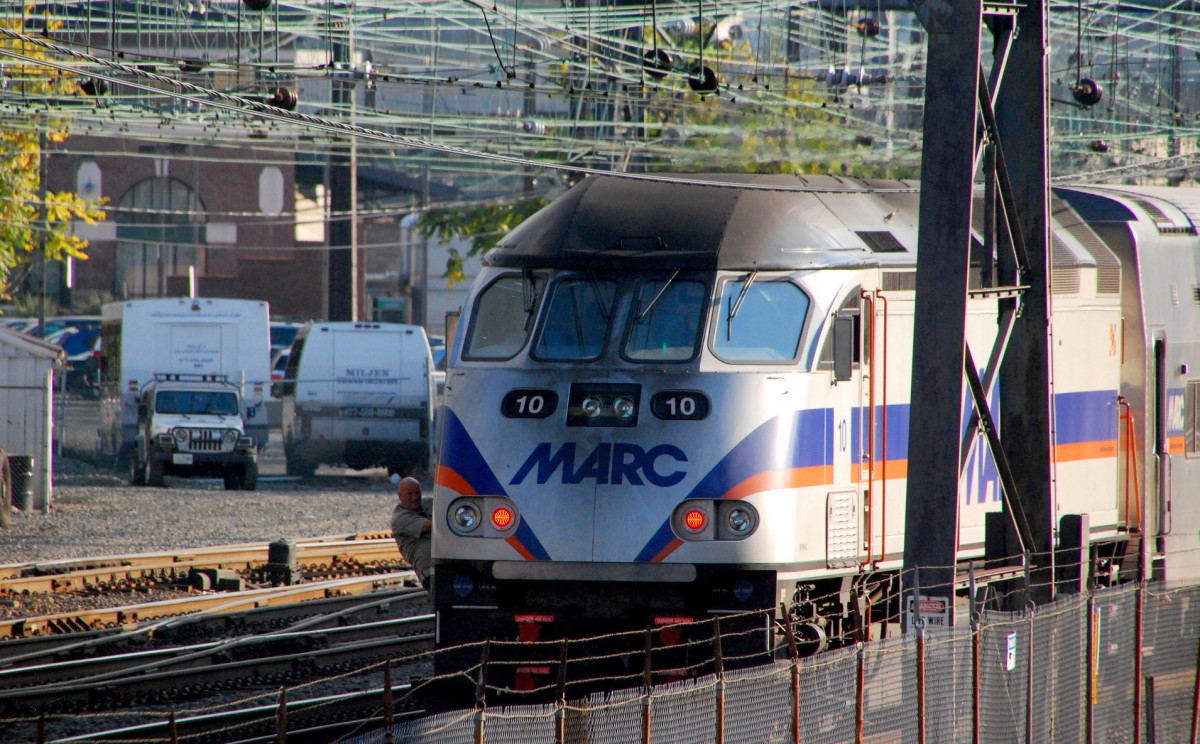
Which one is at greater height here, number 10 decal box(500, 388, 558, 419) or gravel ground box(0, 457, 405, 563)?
number 10 decal box(500, 388, 558, 419)

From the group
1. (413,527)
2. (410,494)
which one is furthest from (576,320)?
(413,527)

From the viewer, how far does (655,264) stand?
33.7ft

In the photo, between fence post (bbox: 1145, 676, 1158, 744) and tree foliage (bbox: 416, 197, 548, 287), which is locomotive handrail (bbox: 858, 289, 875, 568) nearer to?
fence post (bbox: 1145, 676, 1158, 744)

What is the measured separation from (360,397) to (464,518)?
20.5 metres

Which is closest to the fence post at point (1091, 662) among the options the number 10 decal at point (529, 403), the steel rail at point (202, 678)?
the number 10 decal at point (529, 403)

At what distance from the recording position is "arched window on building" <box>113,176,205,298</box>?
57719 mm

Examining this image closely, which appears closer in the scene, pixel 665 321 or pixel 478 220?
pixel 665 321

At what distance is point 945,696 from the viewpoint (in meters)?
8.56

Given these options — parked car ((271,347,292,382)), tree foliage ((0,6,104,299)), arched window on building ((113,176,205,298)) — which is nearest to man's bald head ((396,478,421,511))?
tree foliage ((0,6,104,299))

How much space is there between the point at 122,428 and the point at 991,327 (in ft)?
76.1

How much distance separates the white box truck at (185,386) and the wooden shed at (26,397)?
301 cm

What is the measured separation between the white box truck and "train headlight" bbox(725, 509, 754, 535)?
20.3 meters

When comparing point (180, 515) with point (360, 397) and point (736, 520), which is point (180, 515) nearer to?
point (360, 397)

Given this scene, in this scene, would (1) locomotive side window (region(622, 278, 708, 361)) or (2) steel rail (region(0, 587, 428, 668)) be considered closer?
(1) locomotive side window (region(622, 278, 708, 361))
